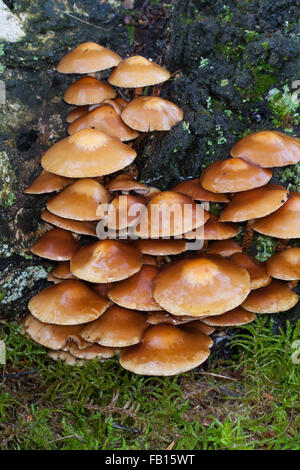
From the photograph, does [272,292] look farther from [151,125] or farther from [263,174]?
[151,125]

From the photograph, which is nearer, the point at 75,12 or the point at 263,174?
the point at 263,174

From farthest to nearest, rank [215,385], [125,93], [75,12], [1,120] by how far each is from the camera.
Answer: [125,93] < [75,12] < [1,120] < [215,385]

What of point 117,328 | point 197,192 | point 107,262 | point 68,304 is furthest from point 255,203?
point 68,304

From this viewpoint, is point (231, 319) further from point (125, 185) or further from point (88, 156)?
point (88, 156)

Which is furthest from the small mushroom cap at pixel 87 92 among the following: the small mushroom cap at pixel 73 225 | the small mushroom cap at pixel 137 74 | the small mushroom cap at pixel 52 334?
the small mushroom cap at pixel 52 334

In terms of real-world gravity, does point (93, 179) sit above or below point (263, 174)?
below

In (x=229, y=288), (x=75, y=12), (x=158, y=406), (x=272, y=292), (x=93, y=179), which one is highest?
(x=75, y=12)

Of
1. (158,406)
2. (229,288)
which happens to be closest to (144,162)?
(229,288)
